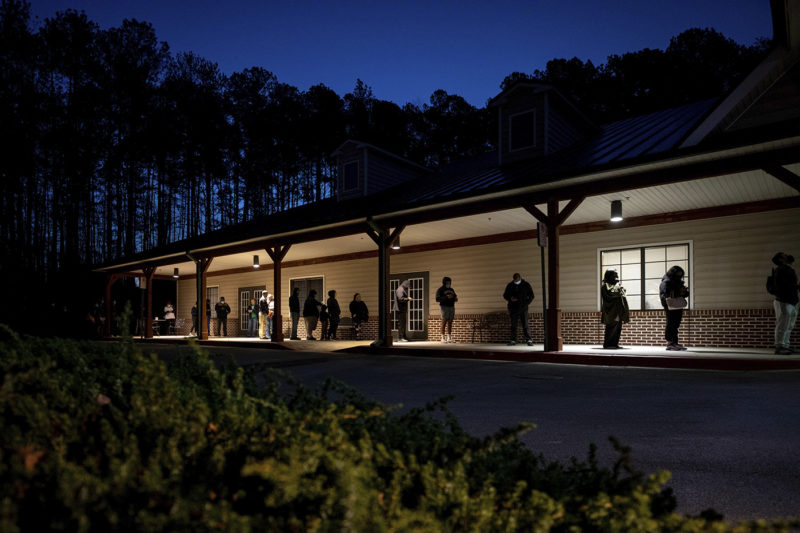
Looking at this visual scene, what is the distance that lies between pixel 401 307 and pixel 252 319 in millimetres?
7625

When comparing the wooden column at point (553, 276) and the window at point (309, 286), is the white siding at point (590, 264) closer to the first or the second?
the window at point (309, 286)

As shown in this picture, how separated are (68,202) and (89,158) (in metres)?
2.72

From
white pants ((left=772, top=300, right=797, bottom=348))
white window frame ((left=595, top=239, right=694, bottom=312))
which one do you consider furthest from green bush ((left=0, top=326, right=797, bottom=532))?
white window frame ((left=595, top=239, right=694, bottom=312))

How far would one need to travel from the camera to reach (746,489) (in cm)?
310

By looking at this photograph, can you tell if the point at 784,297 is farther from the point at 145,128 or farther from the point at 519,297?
the point at 145,128

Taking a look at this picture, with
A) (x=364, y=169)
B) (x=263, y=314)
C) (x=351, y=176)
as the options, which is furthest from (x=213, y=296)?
(x=364, y=169)

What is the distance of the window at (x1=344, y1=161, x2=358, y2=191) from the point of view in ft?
66.4

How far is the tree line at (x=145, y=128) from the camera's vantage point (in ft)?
93.8

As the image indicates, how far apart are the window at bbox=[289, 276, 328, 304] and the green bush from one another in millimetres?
18087

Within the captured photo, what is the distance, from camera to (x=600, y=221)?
1338 cm

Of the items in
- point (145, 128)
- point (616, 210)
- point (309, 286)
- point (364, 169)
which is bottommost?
point (309, 286)

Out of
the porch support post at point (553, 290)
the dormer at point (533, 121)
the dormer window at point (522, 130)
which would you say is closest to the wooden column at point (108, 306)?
the dormer at point (533, 121)

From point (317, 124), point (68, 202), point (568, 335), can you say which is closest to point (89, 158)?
point (68, 202)

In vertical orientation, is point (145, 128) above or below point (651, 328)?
above
